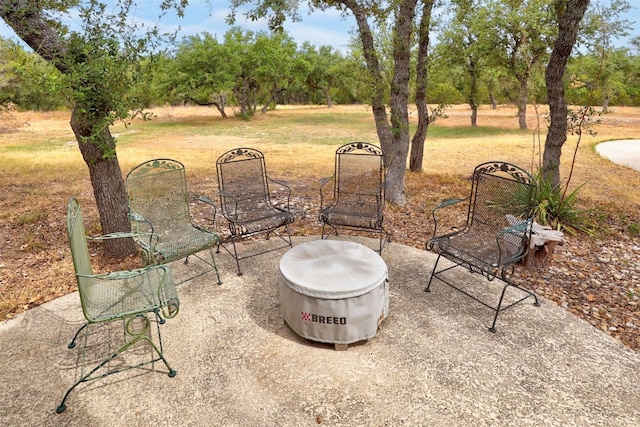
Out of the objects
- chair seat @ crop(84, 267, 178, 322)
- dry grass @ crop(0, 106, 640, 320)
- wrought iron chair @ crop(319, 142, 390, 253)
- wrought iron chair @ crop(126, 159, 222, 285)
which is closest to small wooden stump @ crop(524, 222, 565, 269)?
dry grass @ crop(0, 106, 640, 320)

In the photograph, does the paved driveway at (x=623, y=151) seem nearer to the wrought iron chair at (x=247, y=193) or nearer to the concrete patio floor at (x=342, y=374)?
the concrete patio floor at (x=342, y=374)

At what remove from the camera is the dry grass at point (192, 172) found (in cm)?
448

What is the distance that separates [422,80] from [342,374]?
716cm

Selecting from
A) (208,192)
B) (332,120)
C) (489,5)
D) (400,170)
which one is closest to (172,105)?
(332,120)

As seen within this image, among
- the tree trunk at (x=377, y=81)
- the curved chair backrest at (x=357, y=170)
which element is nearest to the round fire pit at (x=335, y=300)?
the curved chair backrest at (x=357, y=170)

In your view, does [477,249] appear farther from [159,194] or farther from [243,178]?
[159,194]

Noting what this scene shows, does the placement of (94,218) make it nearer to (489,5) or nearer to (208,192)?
(208,192)

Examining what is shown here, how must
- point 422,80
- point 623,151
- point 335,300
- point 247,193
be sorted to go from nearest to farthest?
1. point 335,300
2. point 247,193
3. point 422,80
4. point 623,151

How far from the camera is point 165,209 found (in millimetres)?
4199

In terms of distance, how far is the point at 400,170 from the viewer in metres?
6.53

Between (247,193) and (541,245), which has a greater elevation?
(247,193)

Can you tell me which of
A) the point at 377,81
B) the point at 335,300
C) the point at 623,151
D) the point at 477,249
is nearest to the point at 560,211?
the point at 477,249

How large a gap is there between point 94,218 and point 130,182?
8.16 ft

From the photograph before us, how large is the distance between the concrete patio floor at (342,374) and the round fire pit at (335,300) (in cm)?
14
